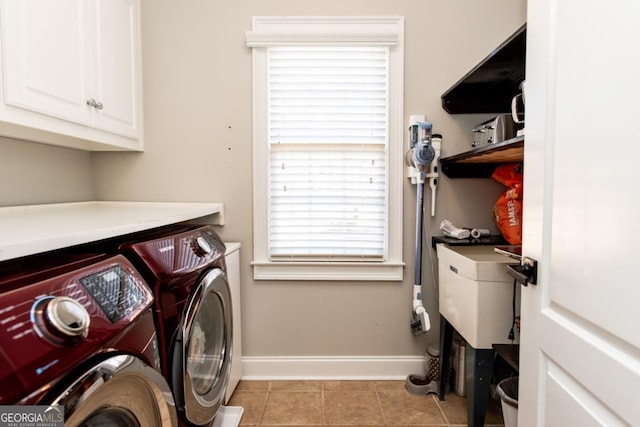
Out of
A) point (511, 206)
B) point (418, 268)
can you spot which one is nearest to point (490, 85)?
point (511, 206)

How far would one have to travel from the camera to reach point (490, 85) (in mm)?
1725

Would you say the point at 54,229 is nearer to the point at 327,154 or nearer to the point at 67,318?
the point at 67,318

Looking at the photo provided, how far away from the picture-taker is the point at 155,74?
6.14 ft

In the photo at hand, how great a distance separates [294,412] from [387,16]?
2.26 m

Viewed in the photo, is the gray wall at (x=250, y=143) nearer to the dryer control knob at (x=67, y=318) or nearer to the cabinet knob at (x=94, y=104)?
the cabinet knob at (x=94, y=104)

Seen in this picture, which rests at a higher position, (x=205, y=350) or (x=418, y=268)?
(x=418, y=268)

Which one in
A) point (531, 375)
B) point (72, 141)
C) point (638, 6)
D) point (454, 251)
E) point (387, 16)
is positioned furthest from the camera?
point (387, 16)

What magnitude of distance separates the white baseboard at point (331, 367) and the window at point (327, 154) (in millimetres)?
513

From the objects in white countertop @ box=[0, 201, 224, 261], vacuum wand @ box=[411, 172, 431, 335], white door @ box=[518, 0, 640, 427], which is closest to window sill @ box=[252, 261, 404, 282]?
vacuum wand @ box=[411, 172, 431, 335]

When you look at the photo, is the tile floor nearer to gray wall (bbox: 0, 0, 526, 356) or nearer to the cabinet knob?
gray wall (bbox: 0, 0, 526, 356)

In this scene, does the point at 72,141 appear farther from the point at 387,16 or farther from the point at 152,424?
the point at 387,16

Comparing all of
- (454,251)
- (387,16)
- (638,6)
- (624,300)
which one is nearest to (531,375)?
(624,300)

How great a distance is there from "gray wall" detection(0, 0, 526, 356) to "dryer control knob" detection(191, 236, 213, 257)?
67 centimetres

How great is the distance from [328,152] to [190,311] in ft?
3.95
